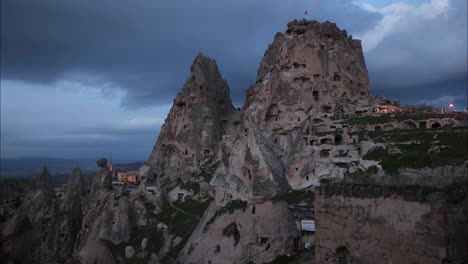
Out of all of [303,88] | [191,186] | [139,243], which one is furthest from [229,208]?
[303,88]

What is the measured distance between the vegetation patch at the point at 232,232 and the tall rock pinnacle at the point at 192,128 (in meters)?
30.4

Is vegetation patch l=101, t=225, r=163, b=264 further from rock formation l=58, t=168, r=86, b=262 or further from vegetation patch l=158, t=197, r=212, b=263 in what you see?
rock formation l=58, t=168, r=86, b=262

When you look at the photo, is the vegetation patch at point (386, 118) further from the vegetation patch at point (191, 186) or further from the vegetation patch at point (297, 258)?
the vegetation patch at point (297, 258)

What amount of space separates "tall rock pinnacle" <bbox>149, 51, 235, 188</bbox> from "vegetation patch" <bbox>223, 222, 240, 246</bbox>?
30.4 meters

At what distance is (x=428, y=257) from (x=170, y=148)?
5328 centimetres

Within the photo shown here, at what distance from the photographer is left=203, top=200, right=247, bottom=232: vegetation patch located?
80.4ft

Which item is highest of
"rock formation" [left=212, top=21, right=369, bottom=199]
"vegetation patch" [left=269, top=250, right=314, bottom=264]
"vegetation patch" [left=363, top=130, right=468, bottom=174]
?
"rock formation" [left=212, top=21, right=369, bottom=199]

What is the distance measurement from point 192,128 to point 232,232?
37.1 metres

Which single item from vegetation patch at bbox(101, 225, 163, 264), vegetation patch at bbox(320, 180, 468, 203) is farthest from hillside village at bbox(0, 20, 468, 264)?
vegetation patch at bbox(101, 225, 163, 264)

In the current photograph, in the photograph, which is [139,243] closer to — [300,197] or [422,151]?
[300,197]

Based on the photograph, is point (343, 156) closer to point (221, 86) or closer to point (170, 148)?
point (170, 148)

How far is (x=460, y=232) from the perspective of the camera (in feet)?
31.4

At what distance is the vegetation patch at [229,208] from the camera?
24517mm

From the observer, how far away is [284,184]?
25.4m
